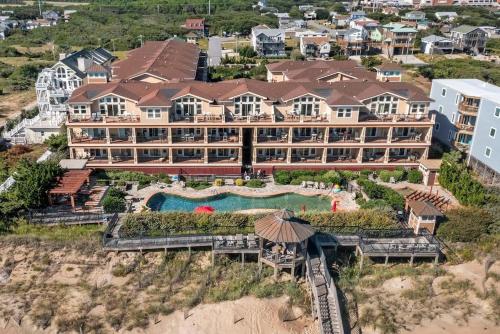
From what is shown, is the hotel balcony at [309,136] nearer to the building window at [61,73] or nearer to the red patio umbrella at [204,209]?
the red patio umbrella at [204,209]

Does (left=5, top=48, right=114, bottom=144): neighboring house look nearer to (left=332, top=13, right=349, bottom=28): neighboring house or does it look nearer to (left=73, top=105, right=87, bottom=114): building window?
(left=73, top=105, right=87, bottom=114): building window

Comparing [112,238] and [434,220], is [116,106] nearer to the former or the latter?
[112,238]

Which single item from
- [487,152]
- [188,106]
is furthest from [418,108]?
[188,106]

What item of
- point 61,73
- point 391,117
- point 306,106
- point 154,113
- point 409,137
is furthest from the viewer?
point 61,73

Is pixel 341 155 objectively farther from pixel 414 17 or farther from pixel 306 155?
pixel 414 17

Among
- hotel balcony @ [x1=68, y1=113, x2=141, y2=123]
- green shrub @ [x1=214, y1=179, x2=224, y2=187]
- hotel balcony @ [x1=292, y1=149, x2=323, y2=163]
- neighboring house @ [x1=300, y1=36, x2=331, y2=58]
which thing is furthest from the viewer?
neighboring house @ [x1=300, y1=36, x2=331, y2=58]

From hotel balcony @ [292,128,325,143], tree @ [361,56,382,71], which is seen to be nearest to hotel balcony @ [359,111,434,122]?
hotel balcony @ [292,128,325,143]

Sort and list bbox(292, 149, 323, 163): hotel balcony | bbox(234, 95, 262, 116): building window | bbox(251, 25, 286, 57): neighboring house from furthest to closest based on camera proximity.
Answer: bbox(251, 25, 286, 57): neighboring house
bbox(292, 149, 323, 163): hotel balcony
bbox(234, 95, 262, 116): building window
